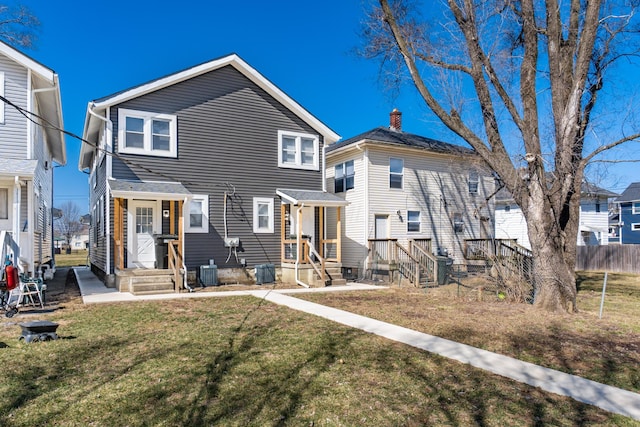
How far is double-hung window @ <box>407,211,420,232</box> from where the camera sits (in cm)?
1905

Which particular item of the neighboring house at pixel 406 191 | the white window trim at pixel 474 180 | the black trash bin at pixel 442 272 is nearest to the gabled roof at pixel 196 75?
the neighboring house at pixel 406 191

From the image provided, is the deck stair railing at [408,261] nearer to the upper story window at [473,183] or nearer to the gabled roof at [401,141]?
the gabled roof at [401,141]

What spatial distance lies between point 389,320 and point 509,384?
12.0 ft

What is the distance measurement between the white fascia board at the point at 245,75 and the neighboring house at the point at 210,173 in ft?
0.12

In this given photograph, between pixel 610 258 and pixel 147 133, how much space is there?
78.6 feet

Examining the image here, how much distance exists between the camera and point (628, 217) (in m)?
37.5

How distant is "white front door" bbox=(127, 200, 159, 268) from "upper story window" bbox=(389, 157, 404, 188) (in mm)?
9420

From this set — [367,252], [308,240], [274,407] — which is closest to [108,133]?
[308,240]

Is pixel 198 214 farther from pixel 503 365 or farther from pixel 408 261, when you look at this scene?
pixel 503 365

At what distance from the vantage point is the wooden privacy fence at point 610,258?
75.4 ft

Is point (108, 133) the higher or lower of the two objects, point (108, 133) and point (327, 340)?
the higher

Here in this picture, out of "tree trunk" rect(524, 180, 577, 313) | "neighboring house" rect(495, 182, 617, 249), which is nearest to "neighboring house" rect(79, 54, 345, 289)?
"tree trunk" rect(524, 180, 577, 313)

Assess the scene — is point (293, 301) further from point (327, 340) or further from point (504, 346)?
point (504, 346)

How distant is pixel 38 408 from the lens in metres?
4.16
